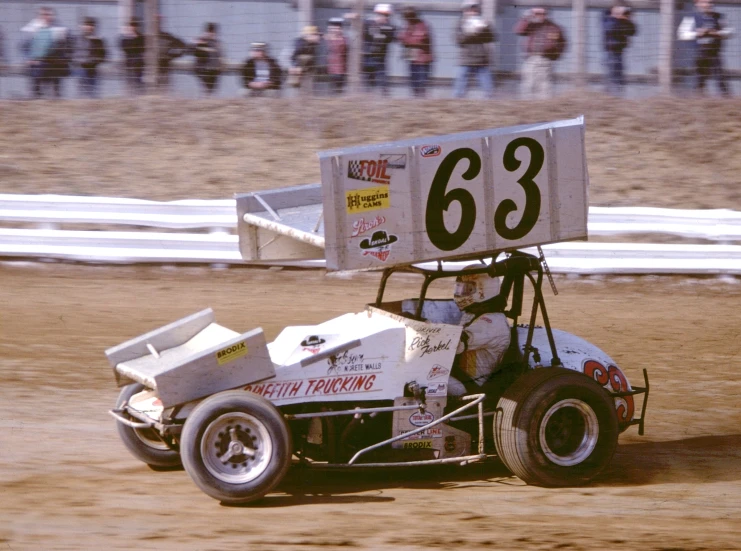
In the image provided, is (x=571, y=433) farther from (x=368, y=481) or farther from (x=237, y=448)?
(x=237, y=448)

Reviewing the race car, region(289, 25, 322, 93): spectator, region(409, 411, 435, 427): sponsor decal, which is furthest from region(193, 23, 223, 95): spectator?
region(409, 411, 435, 427): sponsor decal

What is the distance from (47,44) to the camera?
1367 centimetres

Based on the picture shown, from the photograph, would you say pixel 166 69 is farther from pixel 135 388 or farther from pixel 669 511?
pixel 669 511

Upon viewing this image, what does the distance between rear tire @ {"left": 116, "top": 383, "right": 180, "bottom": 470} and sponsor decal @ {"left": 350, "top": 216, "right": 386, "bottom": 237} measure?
175 centimetres

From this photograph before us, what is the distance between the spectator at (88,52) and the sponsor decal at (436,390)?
930 centimetres

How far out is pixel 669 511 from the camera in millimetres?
5746

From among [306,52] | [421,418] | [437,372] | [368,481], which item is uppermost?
[306,52]

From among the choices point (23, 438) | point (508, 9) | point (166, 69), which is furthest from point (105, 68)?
point (23, 438)

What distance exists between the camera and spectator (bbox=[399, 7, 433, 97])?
13.6m

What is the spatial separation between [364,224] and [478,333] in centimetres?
108

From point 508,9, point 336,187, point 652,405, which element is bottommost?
point 652,405

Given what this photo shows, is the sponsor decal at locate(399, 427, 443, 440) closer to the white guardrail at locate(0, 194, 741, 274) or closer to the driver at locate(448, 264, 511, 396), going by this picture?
the driver at locate(448, 264, 511, 396)

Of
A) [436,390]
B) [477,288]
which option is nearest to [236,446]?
[436,390]

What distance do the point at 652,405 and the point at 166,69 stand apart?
28.3 feet
